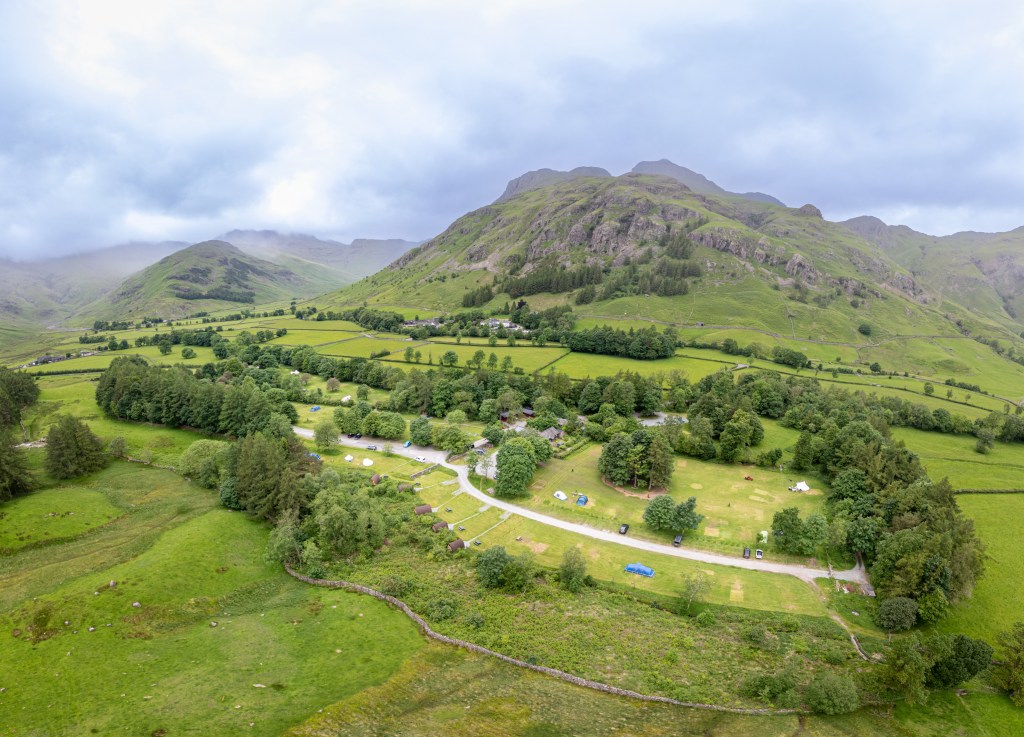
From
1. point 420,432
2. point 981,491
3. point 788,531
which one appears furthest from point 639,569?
point 981,491

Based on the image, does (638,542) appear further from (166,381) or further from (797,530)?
(166,381)

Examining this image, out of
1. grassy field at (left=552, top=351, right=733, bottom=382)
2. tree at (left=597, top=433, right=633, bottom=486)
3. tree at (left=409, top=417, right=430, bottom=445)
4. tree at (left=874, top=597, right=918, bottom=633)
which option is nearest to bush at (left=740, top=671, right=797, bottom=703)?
tree at (left=874, top=597, right=918, bottom=633)

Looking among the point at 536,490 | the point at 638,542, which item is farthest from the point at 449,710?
the point at 536,490

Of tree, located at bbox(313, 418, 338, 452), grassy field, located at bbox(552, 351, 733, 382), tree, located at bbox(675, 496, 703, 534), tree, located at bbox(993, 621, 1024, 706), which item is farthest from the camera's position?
grassy field, located at bbox(552, 351, 733, 382)

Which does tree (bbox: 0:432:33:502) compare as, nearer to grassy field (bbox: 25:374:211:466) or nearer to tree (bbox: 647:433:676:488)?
grassy field (bbox: 25:374:211:466)

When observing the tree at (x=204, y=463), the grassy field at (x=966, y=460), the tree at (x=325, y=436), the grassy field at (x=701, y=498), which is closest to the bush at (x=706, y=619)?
the grassy field at (x=701, y=498)

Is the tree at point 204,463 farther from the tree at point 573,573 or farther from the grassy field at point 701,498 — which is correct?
the tree at point 573,573
